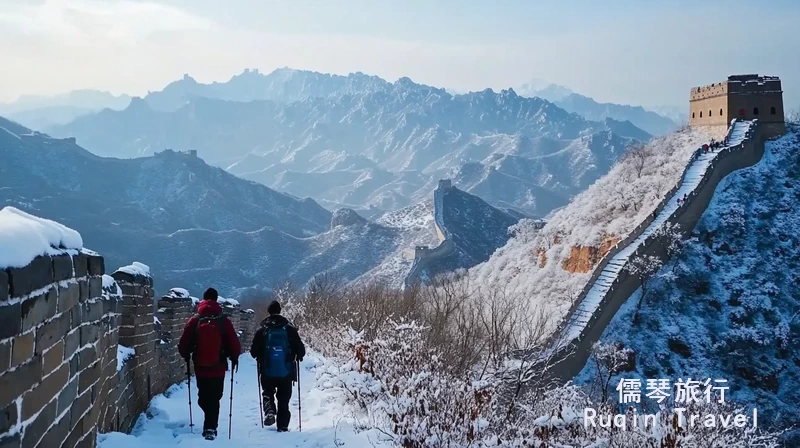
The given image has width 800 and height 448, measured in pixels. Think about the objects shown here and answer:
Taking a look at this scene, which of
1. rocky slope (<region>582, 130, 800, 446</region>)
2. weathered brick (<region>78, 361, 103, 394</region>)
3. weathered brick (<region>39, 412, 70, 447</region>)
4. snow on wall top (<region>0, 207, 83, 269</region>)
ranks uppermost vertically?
snow on wall top (<region>0, 207, 83, 269</region>)

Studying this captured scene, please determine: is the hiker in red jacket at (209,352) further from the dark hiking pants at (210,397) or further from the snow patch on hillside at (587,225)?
the snow patch on hillside at (587,225)

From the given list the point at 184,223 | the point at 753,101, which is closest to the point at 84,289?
the point at 753,101

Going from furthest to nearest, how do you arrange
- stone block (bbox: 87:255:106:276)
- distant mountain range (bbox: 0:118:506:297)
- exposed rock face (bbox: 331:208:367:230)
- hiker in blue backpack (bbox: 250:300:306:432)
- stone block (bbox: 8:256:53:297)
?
exposed rock face (bbox: 331:208:367:230), distant mountain range (bbox: 0:118:506:297), hiker in blue backpack (bbox: 250:300:306:432), stone block (bbox: 87:255:106:276), stone block (bbox: 8:256:53:297)

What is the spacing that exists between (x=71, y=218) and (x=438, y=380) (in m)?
85.0

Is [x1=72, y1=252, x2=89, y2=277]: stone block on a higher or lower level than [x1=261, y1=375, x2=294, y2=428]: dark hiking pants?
higher

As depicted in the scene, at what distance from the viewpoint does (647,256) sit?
29.3 metres

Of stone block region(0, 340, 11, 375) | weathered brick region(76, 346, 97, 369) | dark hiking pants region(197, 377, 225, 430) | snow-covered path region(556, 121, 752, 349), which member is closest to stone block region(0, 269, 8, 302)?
stone block region(0, 340, 11, 375)

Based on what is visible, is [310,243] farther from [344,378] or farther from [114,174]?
[344,378]

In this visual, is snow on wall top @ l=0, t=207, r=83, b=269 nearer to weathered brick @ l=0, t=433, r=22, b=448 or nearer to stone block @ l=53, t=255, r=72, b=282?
stone block @ l=53, t=255, r=72, b=282

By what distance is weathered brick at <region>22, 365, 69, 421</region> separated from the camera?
107 inches

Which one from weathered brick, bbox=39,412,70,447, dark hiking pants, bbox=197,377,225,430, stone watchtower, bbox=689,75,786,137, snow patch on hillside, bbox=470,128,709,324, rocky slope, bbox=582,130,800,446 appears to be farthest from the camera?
stone watchtower, bbox=689,75,786,137

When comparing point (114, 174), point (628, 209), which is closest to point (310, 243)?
point (114, 174)

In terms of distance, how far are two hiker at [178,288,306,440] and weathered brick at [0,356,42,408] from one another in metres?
3.67

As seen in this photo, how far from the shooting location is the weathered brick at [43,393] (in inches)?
107
